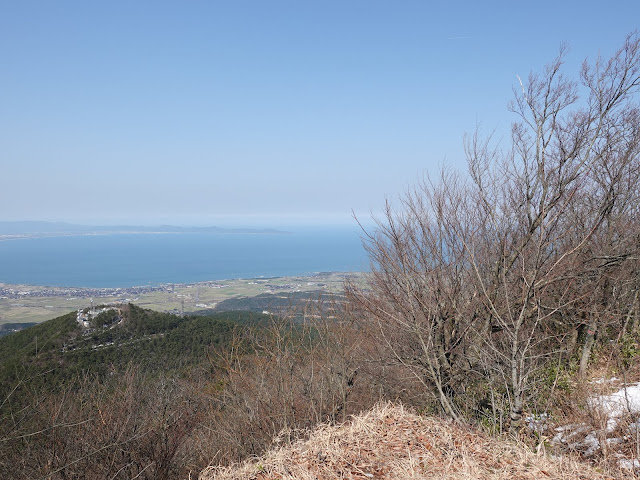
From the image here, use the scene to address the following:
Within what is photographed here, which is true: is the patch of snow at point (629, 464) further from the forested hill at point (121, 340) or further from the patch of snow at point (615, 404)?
the forested hill at point (121, 340)

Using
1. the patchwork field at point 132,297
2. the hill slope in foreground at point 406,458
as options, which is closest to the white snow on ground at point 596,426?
the hill slope in foreground at point 406,458

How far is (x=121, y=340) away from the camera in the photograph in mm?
24969

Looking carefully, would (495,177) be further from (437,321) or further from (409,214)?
(437,321)

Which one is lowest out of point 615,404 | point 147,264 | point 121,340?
point 147,264

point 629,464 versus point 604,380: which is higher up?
point 629,464

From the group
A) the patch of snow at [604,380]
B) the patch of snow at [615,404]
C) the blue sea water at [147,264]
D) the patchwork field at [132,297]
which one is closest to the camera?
the patch of snow at [615,404]

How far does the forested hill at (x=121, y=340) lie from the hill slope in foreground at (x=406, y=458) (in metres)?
15.1

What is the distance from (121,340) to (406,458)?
25521 millimetres

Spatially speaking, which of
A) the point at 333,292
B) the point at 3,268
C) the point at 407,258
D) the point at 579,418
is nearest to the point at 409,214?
the point at 407,258

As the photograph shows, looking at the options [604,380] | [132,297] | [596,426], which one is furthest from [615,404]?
[132,297]

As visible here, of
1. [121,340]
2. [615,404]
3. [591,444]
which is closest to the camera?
[591,444]

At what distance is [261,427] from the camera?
25.0ft

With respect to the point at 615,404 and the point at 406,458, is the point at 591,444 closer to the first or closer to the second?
the point at 615,404

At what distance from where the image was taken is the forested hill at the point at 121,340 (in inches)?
803
